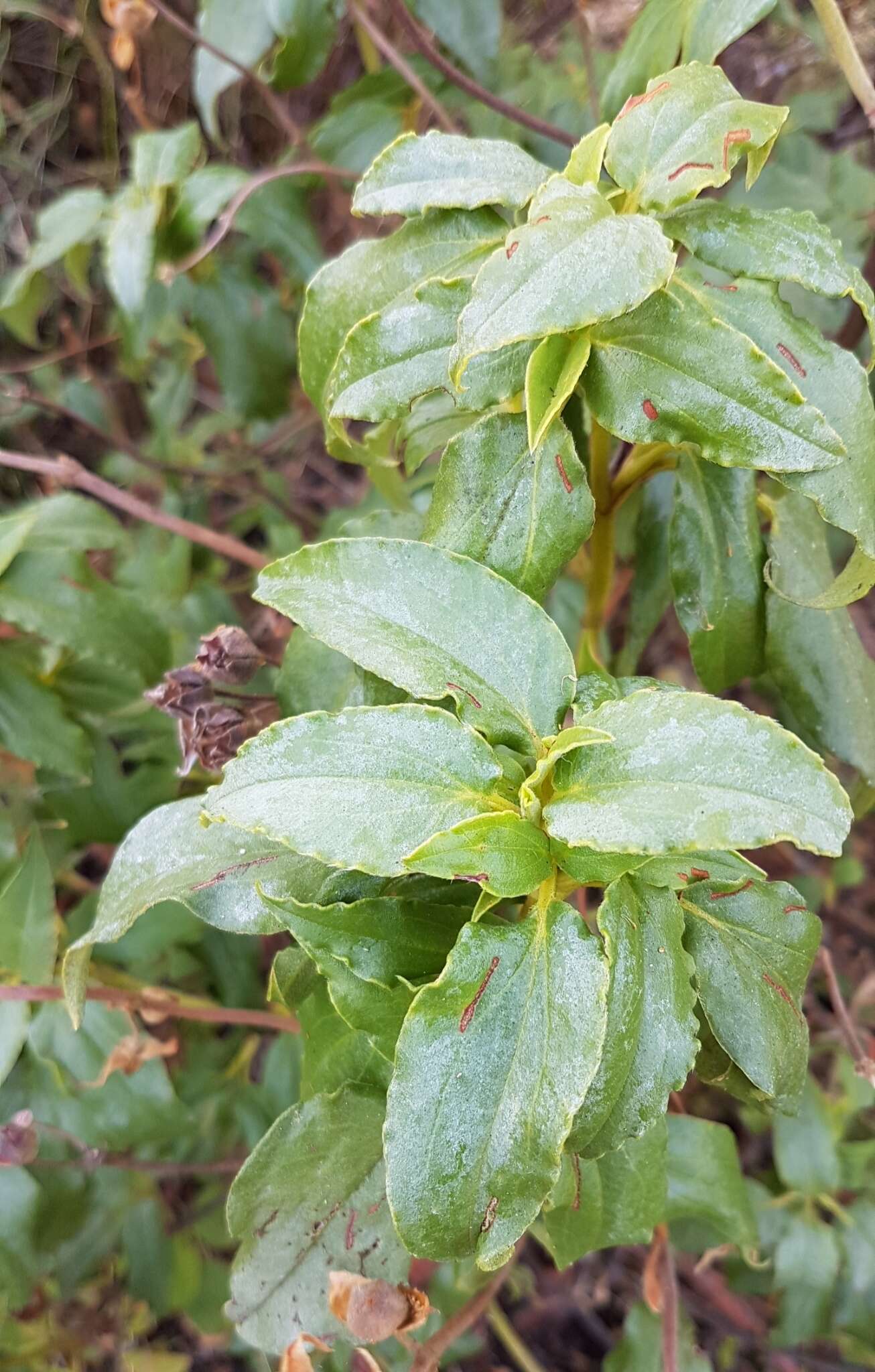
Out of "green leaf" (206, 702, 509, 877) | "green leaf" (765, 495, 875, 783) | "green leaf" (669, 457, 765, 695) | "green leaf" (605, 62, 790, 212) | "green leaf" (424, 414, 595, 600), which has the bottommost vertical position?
"green leaf" (765, 495, 875, 783)

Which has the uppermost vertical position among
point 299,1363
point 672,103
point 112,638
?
point 672,103

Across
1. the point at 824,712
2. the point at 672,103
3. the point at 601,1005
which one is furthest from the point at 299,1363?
the point at 672,103

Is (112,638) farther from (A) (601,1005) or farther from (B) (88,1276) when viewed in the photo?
(B) (88,1276)

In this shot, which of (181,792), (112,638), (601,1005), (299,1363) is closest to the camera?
(601,1005)

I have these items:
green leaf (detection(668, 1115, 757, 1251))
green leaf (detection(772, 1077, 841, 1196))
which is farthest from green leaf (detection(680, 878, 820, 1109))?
green leaf (detection(772, 1077, 841, 1196))

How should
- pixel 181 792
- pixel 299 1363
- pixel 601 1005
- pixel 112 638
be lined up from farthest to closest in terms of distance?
pixel 181 792, pixel 112 638, pixel 299 1363, pixel 601 1005

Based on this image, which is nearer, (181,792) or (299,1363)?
(299,1363)

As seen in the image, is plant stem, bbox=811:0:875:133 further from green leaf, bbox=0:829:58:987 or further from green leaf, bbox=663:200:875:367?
green leaf, bbox=0:829:58:987

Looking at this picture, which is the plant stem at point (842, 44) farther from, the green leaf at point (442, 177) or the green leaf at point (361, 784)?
the green leaf at point (361, 784)
